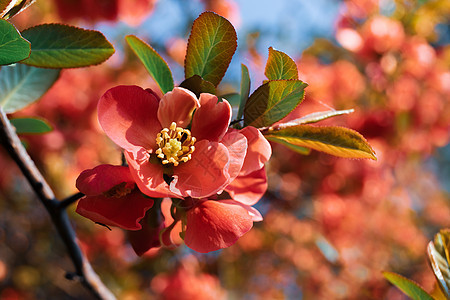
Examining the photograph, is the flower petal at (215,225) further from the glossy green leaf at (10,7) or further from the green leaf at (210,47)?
the glossy green leaf at (10,7)

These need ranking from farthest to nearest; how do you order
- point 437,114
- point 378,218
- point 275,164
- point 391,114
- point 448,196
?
1. point 448,196
2. point 378,218
3. point 275,164
4. point 437,114
5. point 391,114

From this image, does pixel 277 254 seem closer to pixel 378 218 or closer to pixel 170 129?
pixel 378 218

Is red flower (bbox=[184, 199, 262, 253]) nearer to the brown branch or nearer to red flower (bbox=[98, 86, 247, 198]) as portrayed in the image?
red flower (bbox=[98, 86, 247, 198])

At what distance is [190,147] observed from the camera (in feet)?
1.74

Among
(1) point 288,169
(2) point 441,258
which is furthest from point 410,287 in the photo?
(1) point 288,169

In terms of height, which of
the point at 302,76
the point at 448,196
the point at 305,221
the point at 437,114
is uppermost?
the point at 302,76

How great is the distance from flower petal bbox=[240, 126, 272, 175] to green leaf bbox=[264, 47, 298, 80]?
0.25 feet

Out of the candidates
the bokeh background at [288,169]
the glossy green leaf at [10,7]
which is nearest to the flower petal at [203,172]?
the glossy green leaf at [10,7]

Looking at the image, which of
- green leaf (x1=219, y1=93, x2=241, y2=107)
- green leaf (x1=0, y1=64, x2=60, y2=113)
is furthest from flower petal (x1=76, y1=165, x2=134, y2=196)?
green leaf (x1=0, y1=64, x2=60, y2=113)

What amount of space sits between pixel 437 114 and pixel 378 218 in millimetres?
1288

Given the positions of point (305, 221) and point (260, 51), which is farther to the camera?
point (260, 51)

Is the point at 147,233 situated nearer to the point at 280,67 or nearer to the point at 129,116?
the point at 129,116

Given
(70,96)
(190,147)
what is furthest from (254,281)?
(190,147)

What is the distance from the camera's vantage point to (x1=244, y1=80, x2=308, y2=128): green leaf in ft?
1.66
